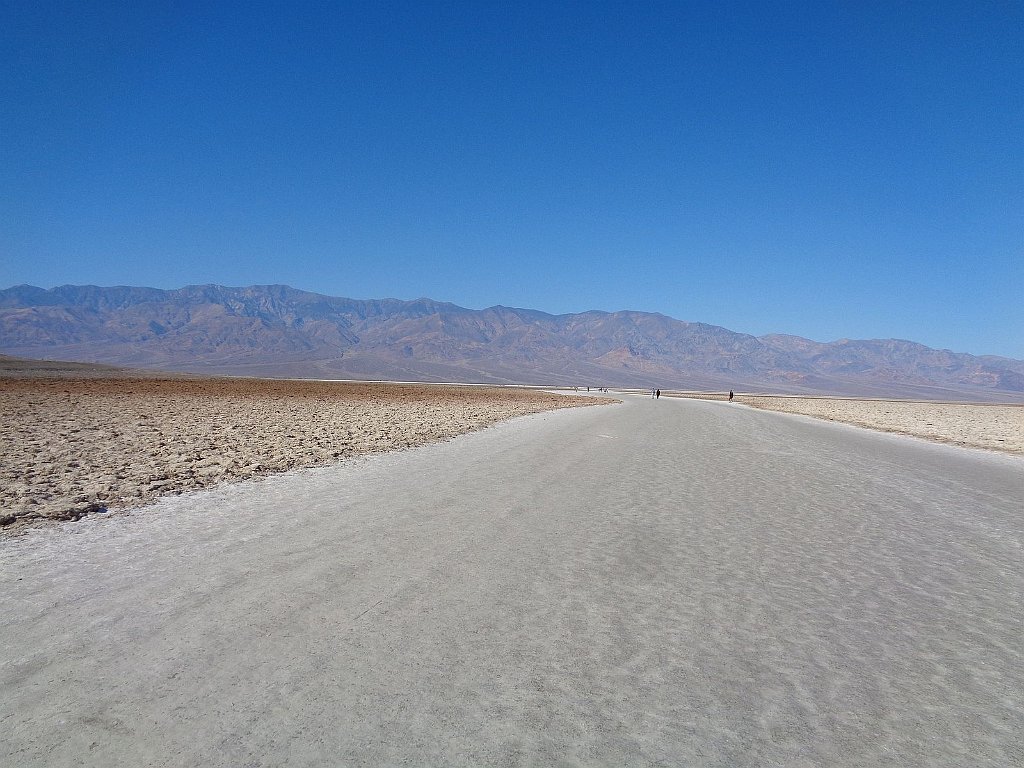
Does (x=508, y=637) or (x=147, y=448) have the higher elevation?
(x=508, y=637)

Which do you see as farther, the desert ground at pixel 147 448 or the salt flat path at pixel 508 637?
the desert ground at pixel 147 448

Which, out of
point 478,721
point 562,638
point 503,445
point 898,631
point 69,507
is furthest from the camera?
point 503,445

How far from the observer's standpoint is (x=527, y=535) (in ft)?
20.1

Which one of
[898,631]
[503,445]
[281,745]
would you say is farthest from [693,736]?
[503,445]

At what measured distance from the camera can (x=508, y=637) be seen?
3625 mm

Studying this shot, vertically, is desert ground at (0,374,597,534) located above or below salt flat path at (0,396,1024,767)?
below

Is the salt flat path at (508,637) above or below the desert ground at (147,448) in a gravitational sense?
above

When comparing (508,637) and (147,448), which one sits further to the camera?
(147,448)

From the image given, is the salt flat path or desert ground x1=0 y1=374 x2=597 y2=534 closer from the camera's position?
the salt flat path

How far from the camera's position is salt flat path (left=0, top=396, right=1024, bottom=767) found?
2.61 metres

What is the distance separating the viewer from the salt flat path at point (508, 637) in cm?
261

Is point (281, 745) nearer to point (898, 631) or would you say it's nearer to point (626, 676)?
point (626, 676)

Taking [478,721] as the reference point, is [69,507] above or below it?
below

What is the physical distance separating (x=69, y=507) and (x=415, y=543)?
174 inches
